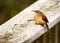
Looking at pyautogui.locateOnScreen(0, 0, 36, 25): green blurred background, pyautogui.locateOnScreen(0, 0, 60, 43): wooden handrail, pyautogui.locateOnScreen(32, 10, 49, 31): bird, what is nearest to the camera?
pyautogui.locateOnScreen(0, 0, 60, 43): wooden handrail

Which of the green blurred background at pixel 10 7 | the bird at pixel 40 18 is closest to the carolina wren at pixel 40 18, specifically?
the bird at pixel 40 18

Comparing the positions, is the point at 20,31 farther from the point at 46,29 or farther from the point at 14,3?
the point at 14,3

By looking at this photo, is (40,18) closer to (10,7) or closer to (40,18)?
(40,18)

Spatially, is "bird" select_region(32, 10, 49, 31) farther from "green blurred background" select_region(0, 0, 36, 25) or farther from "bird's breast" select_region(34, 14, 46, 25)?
"green blurred background" select_region(0, 0, 36, 25)

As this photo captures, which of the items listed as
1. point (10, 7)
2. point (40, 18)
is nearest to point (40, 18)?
point (40, 18)

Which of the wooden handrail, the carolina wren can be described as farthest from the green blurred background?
the carolina wren

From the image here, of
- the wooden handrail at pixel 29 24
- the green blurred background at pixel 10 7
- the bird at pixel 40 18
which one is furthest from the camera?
the green blurred background at pixel 10 7

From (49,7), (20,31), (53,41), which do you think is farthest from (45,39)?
(20,31)

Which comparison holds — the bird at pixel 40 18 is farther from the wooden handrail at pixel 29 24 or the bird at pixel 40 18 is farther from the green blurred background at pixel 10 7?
the green blurred background at pixel 10 7
